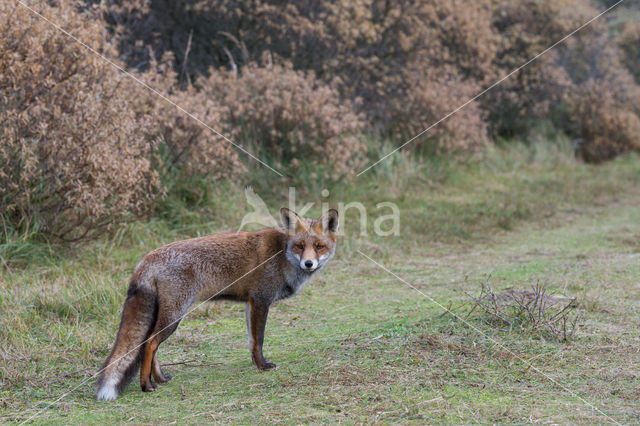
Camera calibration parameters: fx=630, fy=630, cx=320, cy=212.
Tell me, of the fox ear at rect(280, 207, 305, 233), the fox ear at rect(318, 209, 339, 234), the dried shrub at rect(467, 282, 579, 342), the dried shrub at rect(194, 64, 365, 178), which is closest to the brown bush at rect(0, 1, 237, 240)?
the fox ear at rect(280, 207, 305, 233)

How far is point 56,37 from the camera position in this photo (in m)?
6.94

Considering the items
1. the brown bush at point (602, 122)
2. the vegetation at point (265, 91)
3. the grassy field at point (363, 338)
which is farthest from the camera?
the brown bush at point (602, 122)

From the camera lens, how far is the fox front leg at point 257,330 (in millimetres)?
4535

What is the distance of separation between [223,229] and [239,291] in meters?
3.68

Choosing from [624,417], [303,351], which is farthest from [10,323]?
[624,417]

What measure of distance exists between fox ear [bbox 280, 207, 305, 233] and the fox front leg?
0.68 meters

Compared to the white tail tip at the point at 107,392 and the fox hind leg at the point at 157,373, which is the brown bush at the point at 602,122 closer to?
the fox hind leg at the point at 157,373

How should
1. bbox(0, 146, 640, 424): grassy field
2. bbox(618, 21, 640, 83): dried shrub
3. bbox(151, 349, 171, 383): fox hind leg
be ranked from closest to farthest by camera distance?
bbox(0, 146, 640, 424): grassy field
bbox(151, 349, 171, 383): fox hind leg
bbox(618, 21, 640, 83): dried shrub

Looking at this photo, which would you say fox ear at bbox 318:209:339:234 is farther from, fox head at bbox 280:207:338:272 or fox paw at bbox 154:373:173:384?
fox paw at bbox 154:373:173:384

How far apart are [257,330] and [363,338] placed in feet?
2.86

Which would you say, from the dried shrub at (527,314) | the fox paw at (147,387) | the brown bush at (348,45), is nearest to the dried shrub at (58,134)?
the fox paw at (147,387)

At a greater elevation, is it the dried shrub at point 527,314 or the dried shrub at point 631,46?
the dried shrub at point 631,46

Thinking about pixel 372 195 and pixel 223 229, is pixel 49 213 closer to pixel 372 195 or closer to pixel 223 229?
pixel 223 229

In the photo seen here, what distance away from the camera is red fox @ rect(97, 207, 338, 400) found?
4.07 metres
